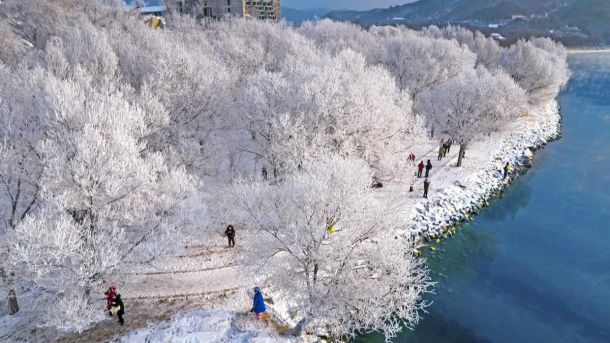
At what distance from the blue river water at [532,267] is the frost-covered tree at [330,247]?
4194 millimetres

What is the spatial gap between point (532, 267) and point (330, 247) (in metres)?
16.8

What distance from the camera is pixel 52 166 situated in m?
16.1

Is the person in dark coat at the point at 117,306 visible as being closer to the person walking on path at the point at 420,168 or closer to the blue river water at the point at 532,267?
the blue river water at the point at 532,267

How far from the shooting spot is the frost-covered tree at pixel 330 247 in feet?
54.9

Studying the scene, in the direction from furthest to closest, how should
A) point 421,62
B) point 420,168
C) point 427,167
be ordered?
1. point 421,62
2. point 420,168
3. point 427,167

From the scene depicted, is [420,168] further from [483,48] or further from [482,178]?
[483,48]

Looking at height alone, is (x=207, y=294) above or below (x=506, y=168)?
below

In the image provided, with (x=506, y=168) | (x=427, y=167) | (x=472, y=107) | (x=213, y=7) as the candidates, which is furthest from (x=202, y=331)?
(x=213, y=7)

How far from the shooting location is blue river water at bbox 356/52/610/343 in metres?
20.7

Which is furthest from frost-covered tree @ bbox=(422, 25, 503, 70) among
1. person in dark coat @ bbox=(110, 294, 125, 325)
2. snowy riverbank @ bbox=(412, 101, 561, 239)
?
person in dark coat @ bbox=(110, 294, 125, 325)

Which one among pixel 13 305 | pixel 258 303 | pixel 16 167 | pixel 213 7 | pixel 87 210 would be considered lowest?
pixel 258 303

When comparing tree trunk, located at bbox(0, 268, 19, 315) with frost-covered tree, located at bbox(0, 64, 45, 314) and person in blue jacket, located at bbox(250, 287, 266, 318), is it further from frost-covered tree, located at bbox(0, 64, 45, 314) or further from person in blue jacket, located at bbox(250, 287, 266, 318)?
person in blue jacket, located at bbox(250, 287, 266, 318)

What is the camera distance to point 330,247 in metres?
17.6

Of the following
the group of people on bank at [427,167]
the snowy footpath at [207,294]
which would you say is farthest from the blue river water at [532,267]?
the snowy footpath at [207,294]
